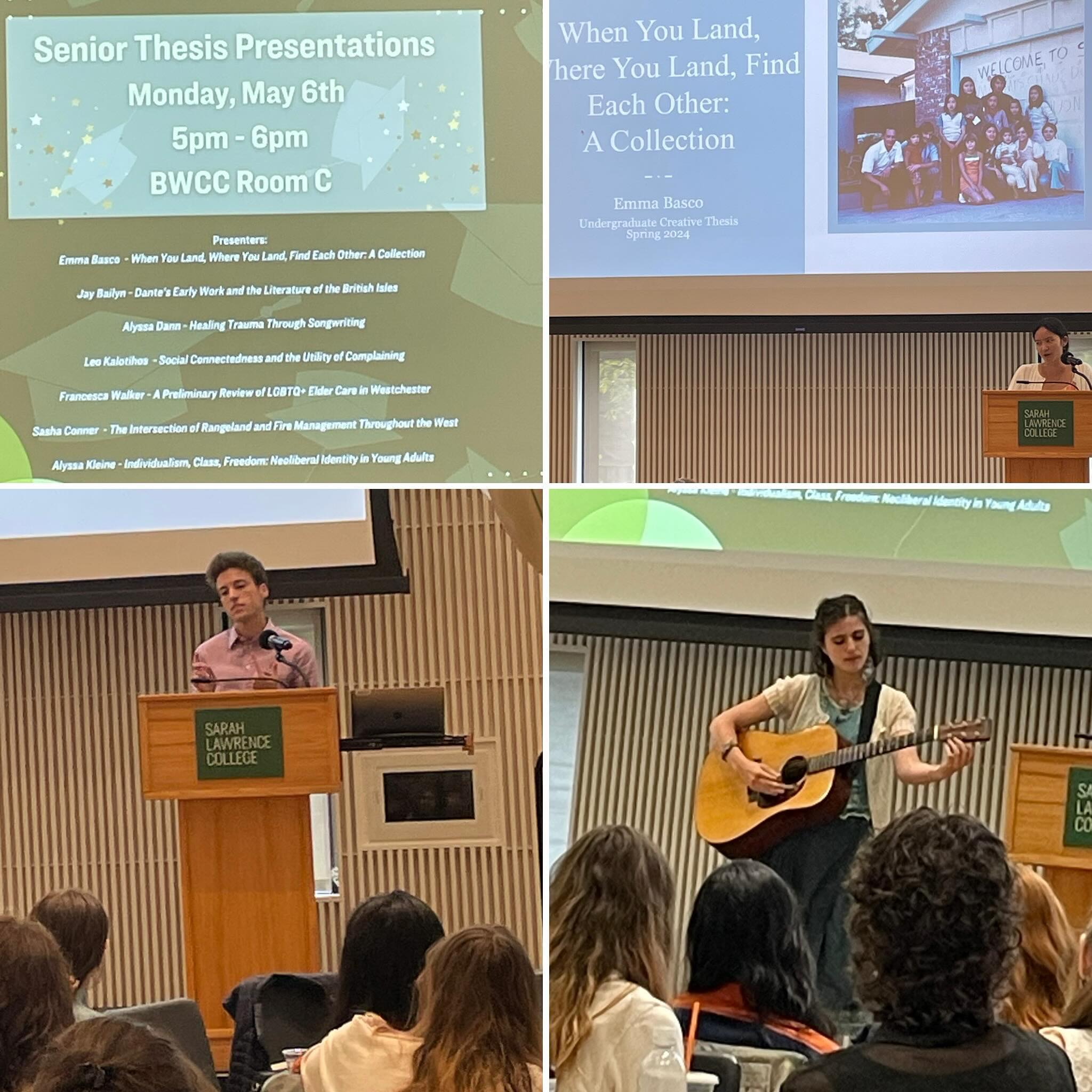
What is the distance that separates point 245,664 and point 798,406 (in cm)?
382

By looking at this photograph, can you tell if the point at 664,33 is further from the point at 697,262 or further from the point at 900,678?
the point at 900,678

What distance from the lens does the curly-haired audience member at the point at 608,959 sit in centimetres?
285

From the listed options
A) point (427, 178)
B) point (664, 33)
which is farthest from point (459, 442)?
point (664, 33)

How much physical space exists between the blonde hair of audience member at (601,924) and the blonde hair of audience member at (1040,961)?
1.93ft

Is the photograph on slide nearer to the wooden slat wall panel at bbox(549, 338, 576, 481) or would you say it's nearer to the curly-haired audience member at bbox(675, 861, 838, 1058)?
the wooden slat wall panel at bbox(549, 338, 576, 481)

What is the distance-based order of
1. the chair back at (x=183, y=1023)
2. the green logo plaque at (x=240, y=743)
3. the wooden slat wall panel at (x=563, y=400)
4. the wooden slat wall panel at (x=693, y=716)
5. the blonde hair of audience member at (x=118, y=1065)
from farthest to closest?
the wooden slat wall panel at (x=563, y=400) → the green logo plaque at (x=240, y=743) → the chair back at (x=183, y=1023) → the wooden slat wall panel at (x=693, y=716) → the blonde hair of audience member at (x=118, y=1065)

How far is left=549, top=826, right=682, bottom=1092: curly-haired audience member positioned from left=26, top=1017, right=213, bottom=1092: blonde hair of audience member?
3.01 feet

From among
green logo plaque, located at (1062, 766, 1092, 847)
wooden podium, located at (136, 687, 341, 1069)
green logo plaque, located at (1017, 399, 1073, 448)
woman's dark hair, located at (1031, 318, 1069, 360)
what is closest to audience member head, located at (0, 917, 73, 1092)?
wooden podium, located at (136, 687, 341, 1069)

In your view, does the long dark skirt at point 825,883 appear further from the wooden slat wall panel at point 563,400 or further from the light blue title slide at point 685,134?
the wooden slat wall panel at point 563,400

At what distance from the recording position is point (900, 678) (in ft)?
9.59

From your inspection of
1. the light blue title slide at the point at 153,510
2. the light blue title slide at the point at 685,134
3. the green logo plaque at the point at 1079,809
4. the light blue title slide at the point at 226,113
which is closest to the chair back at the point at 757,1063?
the green logo plaque at the point at 1079,809

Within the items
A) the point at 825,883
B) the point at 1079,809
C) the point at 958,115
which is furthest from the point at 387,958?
the point at 958,115

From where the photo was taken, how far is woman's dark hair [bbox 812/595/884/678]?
2928mm

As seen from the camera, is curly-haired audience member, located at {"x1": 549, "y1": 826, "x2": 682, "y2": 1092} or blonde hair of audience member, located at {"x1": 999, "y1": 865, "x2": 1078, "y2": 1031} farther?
curly-haired audience member, located at {"x1": 549, "y1": 826, "x2": 682, "y2": 1092}
